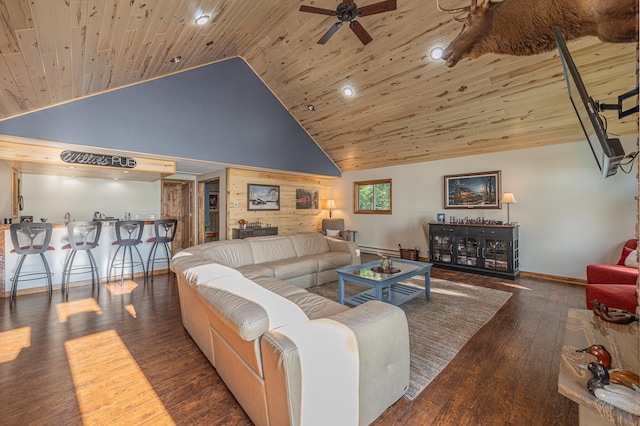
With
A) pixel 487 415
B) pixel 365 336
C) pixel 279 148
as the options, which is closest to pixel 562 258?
pixel 487 415

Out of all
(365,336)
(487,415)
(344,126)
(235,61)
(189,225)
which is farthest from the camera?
(189,225)

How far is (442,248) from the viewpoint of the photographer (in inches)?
226

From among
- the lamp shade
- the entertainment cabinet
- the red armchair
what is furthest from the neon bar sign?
the lamp shade

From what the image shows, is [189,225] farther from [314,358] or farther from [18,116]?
[314,358]

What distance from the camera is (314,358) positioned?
130 centimetres

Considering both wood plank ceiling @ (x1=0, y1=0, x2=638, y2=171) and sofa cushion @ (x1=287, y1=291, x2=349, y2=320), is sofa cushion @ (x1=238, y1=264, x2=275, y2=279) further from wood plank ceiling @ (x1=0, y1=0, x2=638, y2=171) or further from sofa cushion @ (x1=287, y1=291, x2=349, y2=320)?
wood plank ceiling @ (x1=0, y1=0, x2=638, y2=171)

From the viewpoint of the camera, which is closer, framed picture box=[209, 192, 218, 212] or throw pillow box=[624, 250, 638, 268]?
throw pillow box=[624, 250, 638, 268]

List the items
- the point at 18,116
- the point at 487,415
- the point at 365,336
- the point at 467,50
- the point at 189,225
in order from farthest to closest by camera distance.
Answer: the point at 189,225 → the point at 18,116 → the point at 467,50 → the point at 487,415 → the point at 365,336

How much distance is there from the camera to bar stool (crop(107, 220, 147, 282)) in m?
4.55

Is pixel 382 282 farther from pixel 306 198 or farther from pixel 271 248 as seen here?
Answer: pixel 306 198

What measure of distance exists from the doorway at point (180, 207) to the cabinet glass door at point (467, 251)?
22.0 ft

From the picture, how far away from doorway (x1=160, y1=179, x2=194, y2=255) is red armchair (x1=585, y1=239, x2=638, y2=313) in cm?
Result: 788

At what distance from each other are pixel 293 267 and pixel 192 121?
3387mm

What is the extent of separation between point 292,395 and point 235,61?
611 centimetres
